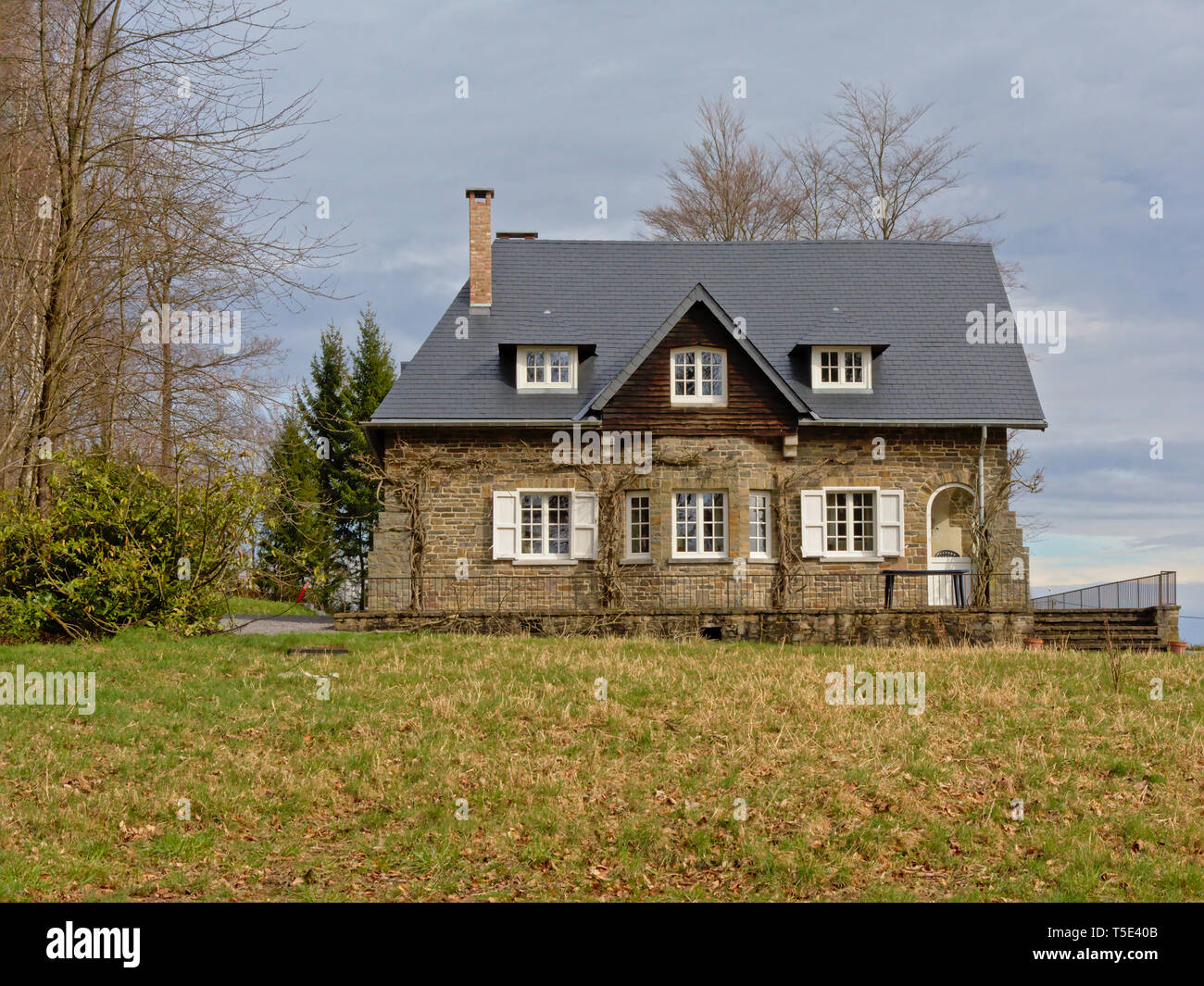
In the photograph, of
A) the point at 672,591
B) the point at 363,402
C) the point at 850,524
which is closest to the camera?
the point at 672,591

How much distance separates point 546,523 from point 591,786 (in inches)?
535

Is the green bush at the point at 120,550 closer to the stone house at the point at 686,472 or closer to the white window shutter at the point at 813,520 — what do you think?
the stone house at the point at 686,472

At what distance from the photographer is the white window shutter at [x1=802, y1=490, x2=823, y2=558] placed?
75.4 feet

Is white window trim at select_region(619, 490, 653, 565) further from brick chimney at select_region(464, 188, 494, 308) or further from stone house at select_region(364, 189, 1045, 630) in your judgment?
brick chimney at select_region(464, 188, 494, 308)

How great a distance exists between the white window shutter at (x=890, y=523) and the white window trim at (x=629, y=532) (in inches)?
186

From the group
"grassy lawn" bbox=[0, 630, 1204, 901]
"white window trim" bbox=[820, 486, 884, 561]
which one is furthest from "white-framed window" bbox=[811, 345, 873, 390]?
"grassy lawn" bbox=[0, 630, 1204, 901]

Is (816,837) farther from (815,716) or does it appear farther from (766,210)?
(766,210)

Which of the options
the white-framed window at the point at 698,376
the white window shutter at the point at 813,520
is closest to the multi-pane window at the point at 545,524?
the white-framed window at the point at 698,376

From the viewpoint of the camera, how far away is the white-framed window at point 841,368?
78.6 ft

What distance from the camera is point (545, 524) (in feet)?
75.7

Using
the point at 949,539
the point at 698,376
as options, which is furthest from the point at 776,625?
the point at 949,539

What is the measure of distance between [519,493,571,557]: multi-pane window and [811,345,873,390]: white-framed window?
19.8 ft

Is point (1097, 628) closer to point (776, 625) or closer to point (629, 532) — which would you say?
point (776, 625)

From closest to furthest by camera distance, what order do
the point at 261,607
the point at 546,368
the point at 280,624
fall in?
the point at 280,624
the point at 546,368
the point at 261,607
